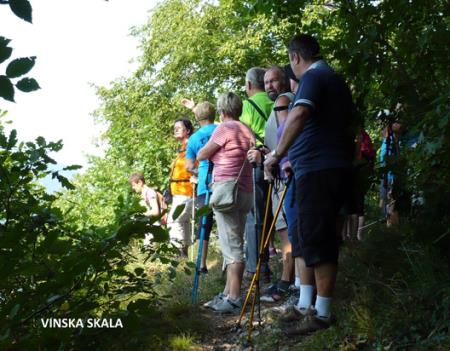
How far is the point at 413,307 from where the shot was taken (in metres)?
4.08

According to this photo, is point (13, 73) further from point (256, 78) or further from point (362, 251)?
point (256, 78)

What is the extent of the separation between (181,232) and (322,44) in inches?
189

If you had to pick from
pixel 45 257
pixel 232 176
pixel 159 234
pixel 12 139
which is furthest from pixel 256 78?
pixel 45 257

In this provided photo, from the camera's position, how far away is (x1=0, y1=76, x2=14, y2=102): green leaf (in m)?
2.05

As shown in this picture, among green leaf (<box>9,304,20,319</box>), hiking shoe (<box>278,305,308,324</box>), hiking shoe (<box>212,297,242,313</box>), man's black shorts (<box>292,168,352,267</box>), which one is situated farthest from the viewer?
hiking shoe (<box>212,297,242,313</box>)

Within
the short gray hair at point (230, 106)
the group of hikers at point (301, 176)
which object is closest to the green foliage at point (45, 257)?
the group of hikers at point (301, 176)

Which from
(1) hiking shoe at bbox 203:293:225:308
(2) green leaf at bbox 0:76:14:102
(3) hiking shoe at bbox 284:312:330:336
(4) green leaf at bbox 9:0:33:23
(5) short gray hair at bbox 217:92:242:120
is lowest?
(3) hiking shoe at bbox 284:312:330:336

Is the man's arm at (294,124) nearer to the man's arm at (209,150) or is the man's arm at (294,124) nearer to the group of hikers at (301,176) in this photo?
the group of hikers at (301,176)

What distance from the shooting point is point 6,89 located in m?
2.05

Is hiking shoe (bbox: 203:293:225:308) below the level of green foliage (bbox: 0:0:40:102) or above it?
below

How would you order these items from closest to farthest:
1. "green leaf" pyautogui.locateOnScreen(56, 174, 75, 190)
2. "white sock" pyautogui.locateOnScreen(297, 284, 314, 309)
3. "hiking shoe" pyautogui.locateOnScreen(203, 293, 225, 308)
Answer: "green leaf" pyautogui.locateOnScreen(56, 174, 75, 190), "white sock" pyautogui.locateOnScreen(297, 284, 314, 309), "hiking shoe" pyautogui.locateOnScreen(203, 293, 225, 308)

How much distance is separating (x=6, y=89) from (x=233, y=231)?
3948 mm

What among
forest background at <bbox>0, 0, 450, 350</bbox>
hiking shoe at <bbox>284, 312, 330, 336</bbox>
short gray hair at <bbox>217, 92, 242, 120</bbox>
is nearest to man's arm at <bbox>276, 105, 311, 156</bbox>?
forest background at <bbox>0, 0, 450, 350</bbox>

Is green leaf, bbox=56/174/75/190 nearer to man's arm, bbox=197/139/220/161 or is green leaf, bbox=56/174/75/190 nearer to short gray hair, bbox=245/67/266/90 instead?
man's arm, bbox=197/139/220/161
